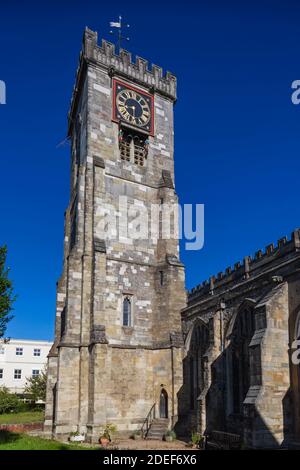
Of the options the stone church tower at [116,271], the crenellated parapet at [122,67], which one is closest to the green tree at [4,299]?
the stone church tower at [116,271]

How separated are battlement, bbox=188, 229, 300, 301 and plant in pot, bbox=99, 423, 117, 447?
28.8ft

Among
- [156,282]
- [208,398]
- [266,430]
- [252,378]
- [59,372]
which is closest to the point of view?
[266,430]

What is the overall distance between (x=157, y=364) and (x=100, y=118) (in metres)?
15.2

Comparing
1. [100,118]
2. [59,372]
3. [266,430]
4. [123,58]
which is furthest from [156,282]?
[123,58]

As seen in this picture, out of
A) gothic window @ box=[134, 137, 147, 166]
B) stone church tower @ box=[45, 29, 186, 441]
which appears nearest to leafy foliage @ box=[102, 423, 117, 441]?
stone church tower @ box=[45, 29, 186, 441]

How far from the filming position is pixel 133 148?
97.3ft

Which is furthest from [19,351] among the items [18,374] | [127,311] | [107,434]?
[107,434]

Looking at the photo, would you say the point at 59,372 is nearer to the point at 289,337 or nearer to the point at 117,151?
the point at 289,337

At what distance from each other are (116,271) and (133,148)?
853cm

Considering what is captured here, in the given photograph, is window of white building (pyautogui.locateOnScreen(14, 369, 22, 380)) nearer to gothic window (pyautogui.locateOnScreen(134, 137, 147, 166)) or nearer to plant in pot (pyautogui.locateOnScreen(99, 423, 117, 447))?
plant in pot (pyautogui.locateOnScreen(99, 423, 117, 447))

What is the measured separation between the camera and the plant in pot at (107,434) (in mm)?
21047

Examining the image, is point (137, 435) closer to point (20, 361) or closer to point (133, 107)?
point (133, 107)

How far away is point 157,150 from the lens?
30.5m

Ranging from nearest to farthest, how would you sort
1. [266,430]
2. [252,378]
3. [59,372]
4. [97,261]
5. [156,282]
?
[266,430], [252,378], [59,372], [97,261], [156,282]
